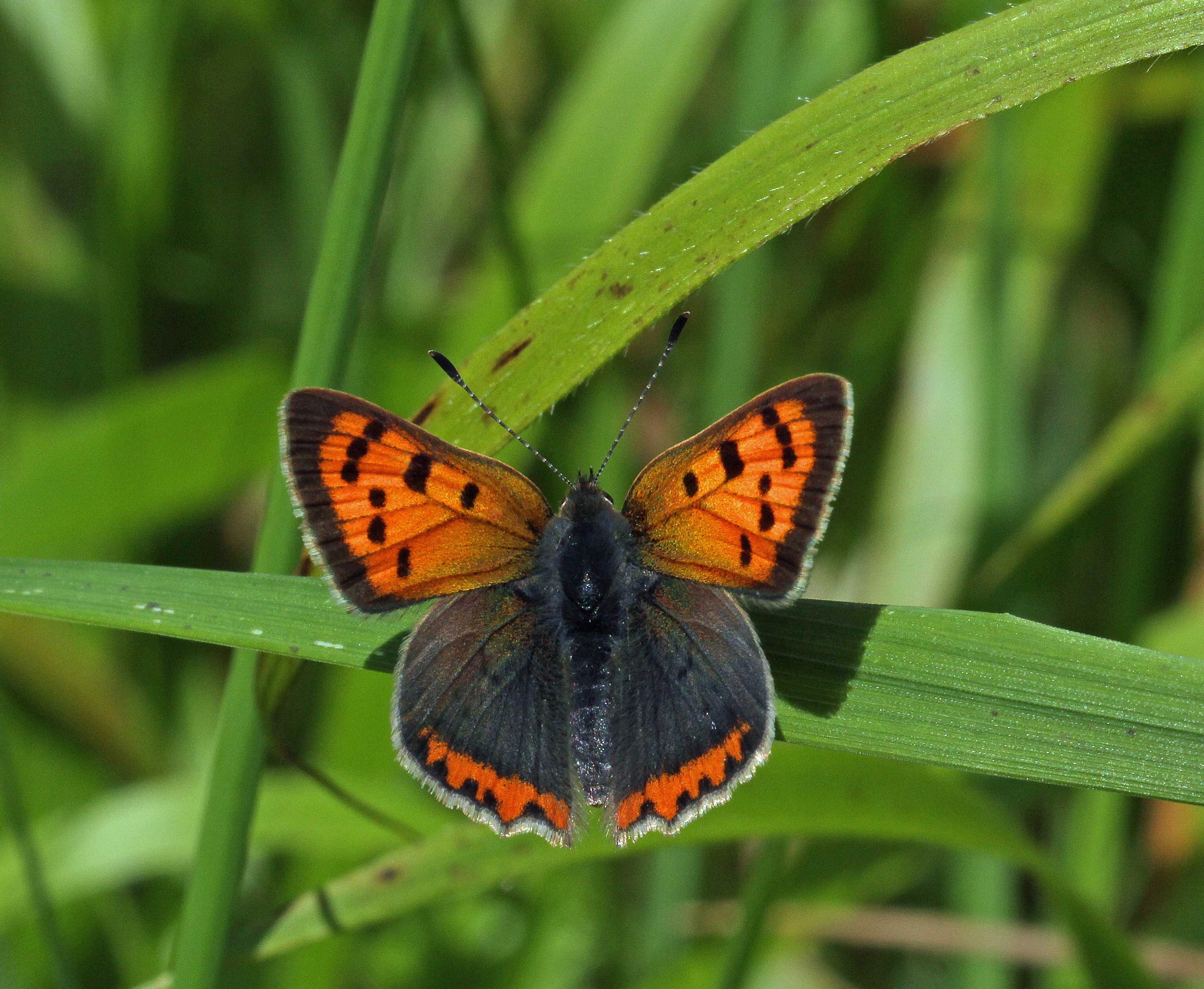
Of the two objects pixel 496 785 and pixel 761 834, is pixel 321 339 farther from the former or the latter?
pixel 761 834

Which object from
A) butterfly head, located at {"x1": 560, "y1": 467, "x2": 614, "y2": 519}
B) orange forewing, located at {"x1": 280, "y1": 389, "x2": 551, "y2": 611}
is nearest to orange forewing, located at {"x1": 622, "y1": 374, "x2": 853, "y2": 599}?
butterfly head, located at {"x1": 560, "y1": 467, "x2": 614, "y2": 519}

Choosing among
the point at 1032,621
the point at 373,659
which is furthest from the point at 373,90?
the point at 1032,621

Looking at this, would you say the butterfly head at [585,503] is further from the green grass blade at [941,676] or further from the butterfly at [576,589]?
the green grass blade at [941,676]

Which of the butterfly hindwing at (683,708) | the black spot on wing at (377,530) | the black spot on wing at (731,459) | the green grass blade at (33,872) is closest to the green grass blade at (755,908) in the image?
the butterfly hindwing at (683,708)

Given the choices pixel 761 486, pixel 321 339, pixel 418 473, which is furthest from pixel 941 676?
pixel 321 339

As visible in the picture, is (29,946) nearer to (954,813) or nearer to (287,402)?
(287,402)

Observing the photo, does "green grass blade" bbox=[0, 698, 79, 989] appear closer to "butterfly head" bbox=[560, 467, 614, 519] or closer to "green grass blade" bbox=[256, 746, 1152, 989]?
"green grass blade" bbox=[256, 746, 1152, 989]

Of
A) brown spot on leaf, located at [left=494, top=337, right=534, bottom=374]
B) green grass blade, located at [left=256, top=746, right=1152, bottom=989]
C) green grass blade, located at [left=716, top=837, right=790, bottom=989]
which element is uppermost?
brown spot on leaf, located at [left=494, top=337, right=534, bottom=374]
